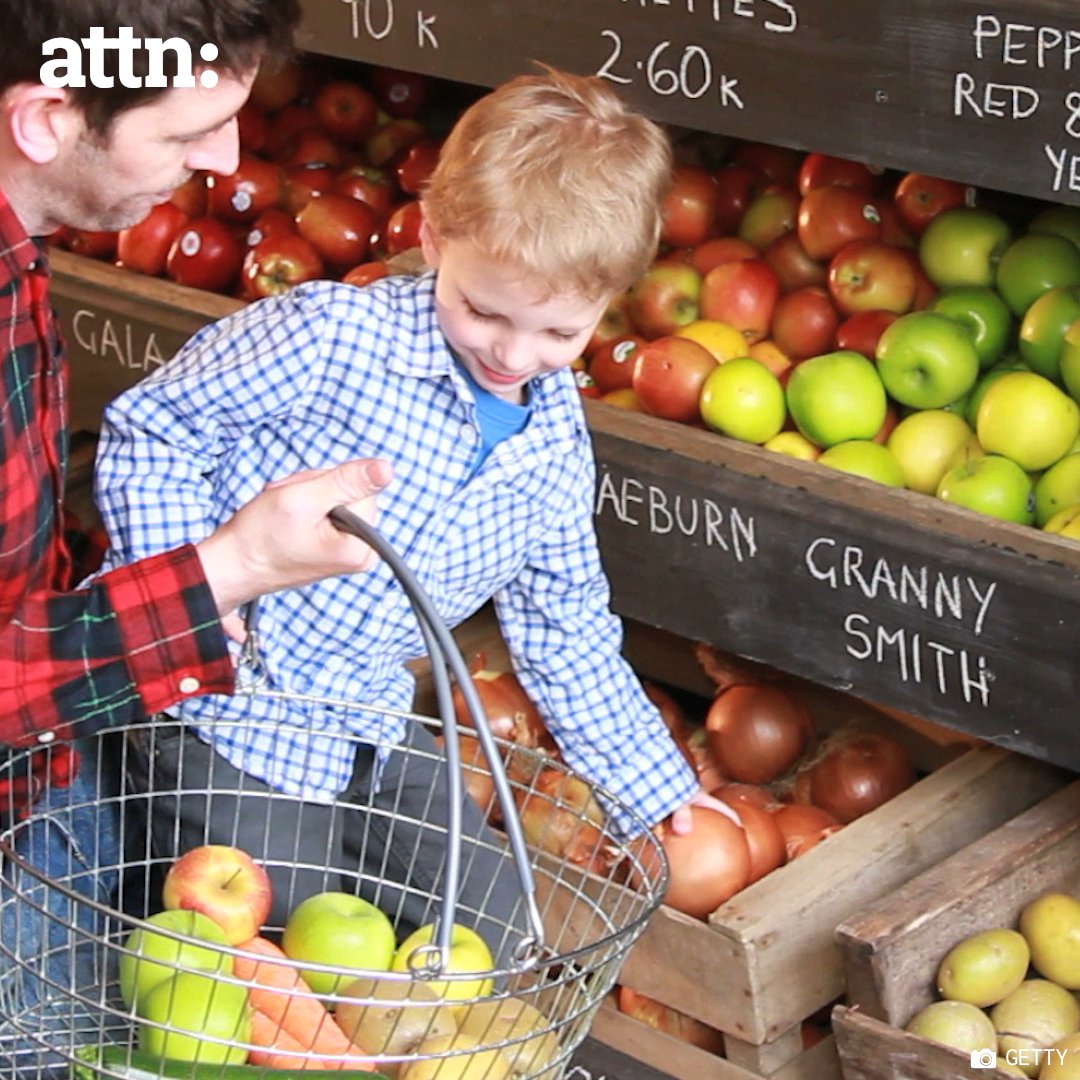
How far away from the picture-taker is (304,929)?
1.54m

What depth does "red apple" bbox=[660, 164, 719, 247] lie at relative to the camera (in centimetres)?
294

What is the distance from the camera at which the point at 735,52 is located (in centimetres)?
226

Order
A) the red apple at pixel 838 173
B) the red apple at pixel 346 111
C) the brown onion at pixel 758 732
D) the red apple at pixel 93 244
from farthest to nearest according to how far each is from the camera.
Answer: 1. the red apple at pixel 346 111
2. the red apple at pixel 93 244
3. the red apple at pixel 838 173
4. the brown onion at pixel 758 732

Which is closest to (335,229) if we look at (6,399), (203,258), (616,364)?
(203,258)

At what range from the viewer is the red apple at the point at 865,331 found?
262 cm

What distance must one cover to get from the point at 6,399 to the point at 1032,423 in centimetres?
129

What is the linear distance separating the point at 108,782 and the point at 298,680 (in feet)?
0.87

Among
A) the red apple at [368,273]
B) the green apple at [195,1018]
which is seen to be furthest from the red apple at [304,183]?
the green apple at [195,1018]

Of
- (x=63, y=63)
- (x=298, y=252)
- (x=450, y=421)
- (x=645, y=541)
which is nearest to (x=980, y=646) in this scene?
(x=645, y=541)

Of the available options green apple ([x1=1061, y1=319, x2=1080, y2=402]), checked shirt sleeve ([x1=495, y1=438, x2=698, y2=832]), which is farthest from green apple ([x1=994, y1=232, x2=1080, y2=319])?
checked shirt sleeve ([x1=495, y1=438, x2=698, y2=832])

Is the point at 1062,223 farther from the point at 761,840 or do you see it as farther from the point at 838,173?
the point at 761,840

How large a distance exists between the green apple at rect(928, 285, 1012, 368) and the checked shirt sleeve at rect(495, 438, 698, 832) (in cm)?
64

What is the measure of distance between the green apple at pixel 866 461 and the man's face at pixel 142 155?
1.05 m

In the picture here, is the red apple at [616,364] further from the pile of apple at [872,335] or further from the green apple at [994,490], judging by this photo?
the green apple at [994,490]
